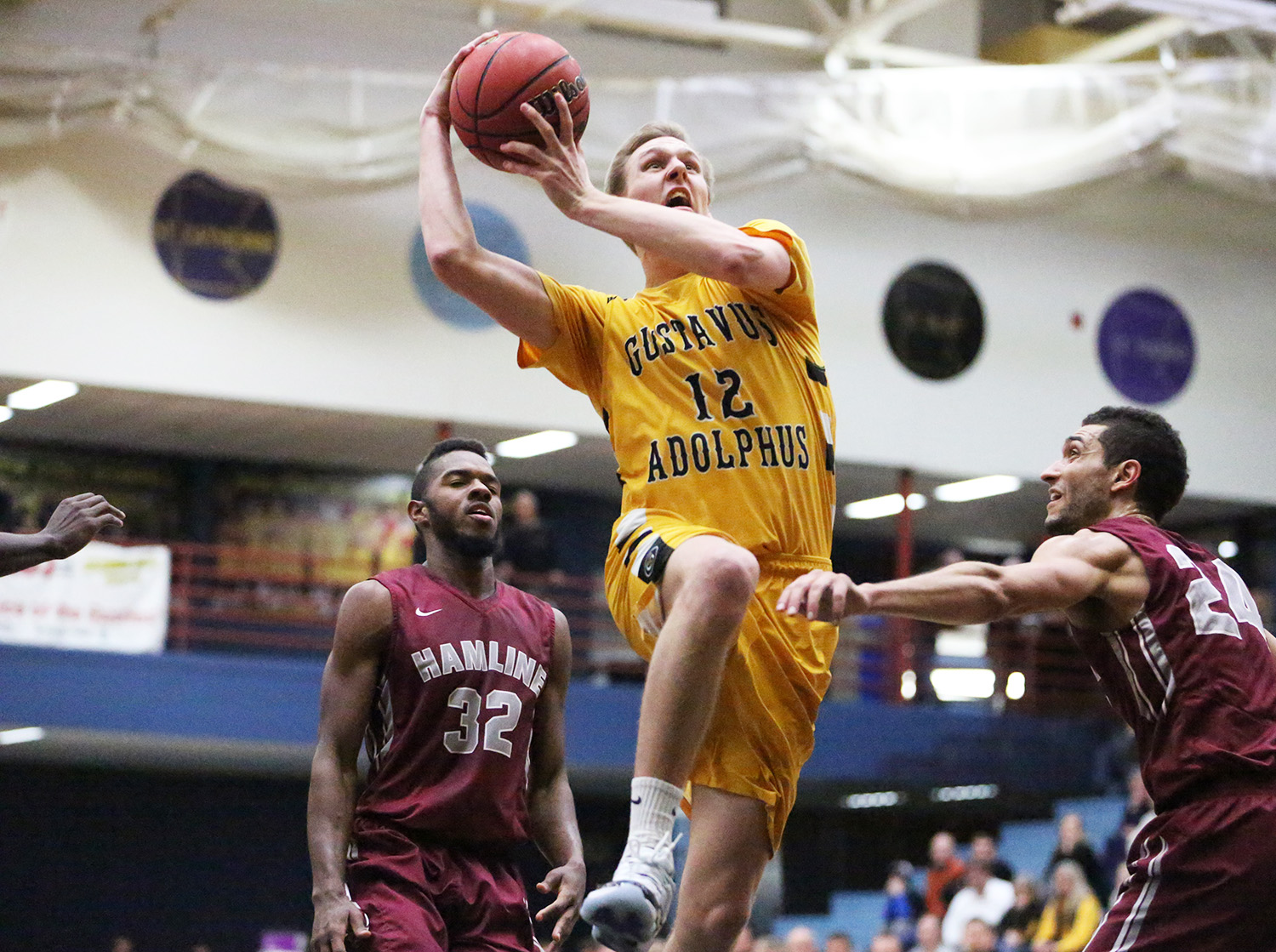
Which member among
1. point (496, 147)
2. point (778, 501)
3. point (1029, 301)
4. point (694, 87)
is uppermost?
point (694, 87)

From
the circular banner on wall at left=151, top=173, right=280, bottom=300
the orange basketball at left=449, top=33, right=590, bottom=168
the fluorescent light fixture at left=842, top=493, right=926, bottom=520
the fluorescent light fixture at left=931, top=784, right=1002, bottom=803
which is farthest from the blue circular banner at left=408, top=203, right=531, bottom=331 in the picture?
the orange basketball at left=449, top=33, right=590, bottom=168

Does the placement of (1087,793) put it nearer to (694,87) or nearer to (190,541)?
(694,87)

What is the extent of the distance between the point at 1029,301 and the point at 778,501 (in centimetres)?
1493

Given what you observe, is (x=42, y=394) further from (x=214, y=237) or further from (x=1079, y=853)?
(x=1079, y=853)

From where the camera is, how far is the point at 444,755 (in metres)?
5.18

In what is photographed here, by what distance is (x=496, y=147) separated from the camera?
454 cm

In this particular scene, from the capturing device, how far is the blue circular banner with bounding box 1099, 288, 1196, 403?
746 inches

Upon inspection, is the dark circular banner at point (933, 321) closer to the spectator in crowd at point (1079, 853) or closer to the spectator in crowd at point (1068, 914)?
the spectator in crowd at point (1079, 853)

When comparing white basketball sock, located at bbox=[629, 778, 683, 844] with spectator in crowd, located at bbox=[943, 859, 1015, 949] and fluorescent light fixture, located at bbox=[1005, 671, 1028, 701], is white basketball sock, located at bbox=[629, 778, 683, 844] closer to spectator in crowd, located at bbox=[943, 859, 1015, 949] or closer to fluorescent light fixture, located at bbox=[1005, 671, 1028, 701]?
spectator in crowd, located at bbox=[943, 859, 1015, 949]

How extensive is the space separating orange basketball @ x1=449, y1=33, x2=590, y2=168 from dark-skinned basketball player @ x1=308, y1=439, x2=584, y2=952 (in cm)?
→ 137

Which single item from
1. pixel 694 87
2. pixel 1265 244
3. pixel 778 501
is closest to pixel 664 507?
pixel 778 501

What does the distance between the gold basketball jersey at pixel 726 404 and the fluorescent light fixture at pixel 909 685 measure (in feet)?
43.6

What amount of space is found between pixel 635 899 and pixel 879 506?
17966mm

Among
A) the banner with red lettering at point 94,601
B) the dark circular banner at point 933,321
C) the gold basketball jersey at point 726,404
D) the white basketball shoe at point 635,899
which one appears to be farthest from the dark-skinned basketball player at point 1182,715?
the dark circular banner at point 933,321
